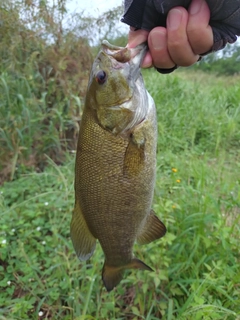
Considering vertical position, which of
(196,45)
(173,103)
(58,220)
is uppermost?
(196,45)

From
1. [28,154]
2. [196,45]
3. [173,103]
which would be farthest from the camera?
[173,103]

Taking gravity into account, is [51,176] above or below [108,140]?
below

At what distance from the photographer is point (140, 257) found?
211 centimetres

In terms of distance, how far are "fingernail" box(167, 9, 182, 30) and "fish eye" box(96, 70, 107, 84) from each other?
271mm

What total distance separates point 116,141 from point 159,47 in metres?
0.35

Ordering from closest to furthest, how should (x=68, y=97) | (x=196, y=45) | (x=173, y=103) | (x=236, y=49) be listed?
1. (x=196, y=45)
2. (x=68, y=97)
3. (x=173, y=103)
4. (x=236, y=49)

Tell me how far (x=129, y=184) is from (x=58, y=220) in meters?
1.44

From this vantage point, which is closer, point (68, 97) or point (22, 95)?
point (22, 95)

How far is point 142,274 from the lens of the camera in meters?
2.05

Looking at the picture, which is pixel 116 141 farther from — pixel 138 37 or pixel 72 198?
pixel 72 198

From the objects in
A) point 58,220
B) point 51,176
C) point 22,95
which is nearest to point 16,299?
point 58,220

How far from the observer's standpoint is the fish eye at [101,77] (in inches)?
47.9

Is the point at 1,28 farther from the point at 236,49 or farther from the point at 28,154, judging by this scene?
the point at 236,49

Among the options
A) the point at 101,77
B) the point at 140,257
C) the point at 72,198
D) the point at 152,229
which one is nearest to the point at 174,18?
the point at 101,77
